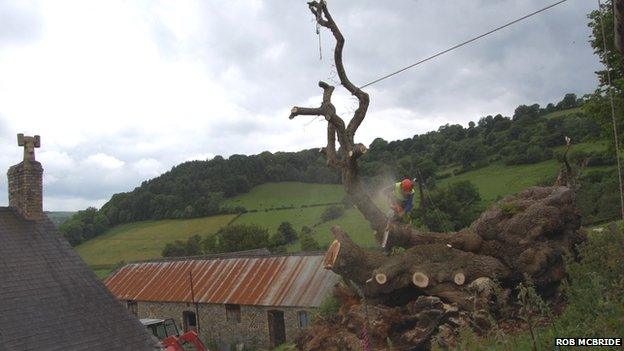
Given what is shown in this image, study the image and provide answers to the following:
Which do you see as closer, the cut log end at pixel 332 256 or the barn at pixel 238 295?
the cut log end at pixel 332 256

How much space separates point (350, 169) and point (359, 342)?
3.39 metres

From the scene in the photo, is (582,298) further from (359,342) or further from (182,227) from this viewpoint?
(182,227)

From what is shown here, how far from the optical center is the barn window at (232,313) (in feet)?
76.1

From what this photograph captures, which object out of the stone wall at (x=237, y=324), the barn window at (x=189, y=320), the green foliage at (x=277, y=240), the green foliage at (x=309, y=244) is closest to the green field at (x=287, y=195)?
the green foliage at (x=277, y=240)

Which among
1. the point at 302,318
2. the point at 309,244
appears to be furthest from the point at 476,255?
the point at 309,244

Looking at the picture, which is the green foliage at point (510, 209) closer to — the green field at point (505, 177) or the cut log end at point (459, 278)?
the cut log end at point (459, 278)

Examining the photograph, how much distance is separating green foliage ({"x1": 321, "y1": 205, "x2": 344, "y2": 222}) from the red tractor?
3505cm

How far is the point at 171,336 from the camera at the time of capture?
54.0 feet

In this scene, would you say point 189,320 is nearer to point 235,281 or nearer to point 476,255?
point 235,281

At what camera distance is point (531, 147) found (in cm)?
5119

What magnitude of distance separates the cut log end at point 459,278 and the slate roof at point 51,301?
8343mm

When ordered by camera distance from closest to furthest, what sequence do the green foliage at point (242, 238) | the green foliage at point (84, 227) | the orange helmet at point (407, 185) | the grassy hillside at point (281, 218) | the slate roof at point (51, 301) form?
the orange helmet at point (407, 185), the slate roof at point (51, 301), the grassy hillside at point (281, 218), the green foliage at point (242, 238), the green foliage at point (84, 227)

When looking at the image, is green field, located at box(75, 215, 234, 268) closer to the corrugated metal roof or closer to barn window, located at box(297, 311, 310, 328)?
the corrugated metal roof

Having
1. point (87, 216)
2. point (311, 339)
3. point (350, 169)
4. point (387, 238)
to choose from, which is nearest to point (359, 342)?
point (311, 339)
